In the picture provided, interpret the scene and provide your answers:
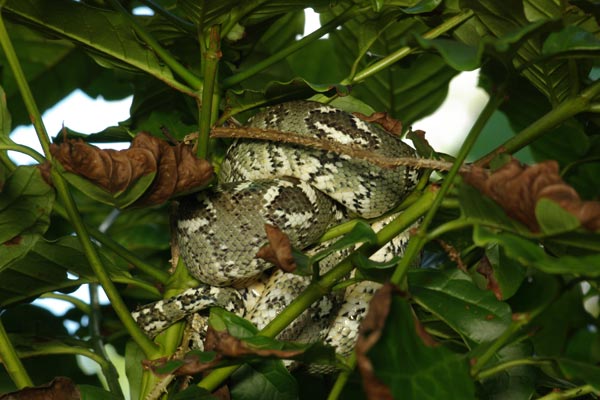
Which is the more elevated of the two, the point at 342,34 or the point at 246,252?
the point at 342,34

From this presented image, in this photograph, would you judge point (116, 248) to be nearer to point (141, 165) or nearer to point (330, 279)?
point (141, 165)

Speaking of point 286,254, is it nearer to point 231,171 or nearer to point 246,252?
point 246,252

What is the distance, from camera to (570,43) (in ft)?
2.54

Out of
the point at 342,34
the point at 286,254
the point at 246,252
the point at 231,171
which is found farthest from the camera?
the point at 342,34

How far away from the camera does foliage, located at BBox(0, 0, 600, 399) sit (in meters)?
0.77

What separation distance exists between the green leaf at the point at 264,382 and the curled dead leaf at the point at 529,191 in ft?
1.25

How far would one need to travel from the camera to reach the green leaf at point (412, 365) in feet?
2.43

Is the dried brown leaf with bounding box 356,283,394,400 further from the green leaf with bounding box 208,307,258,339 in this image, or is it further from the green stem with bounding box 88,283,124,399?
the green stem with bounding box 88,283,124,399

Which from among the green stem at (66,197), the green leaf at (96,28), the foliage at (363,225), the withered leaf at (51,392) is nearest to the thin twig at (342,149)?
the foliage at (363,225)

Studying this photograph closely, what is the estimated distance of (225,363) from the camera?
85cm

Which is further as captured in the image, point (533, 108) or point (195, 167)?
point (533, 108)

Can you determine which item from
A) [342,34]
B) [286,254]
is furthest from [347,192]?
[286,254]

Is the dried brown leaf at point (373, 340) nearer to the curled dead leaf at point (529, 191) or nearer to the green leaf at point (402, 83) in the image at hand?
the curled dead leaf at point (529, 191)

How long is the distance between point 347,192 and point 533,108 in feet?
1.24
